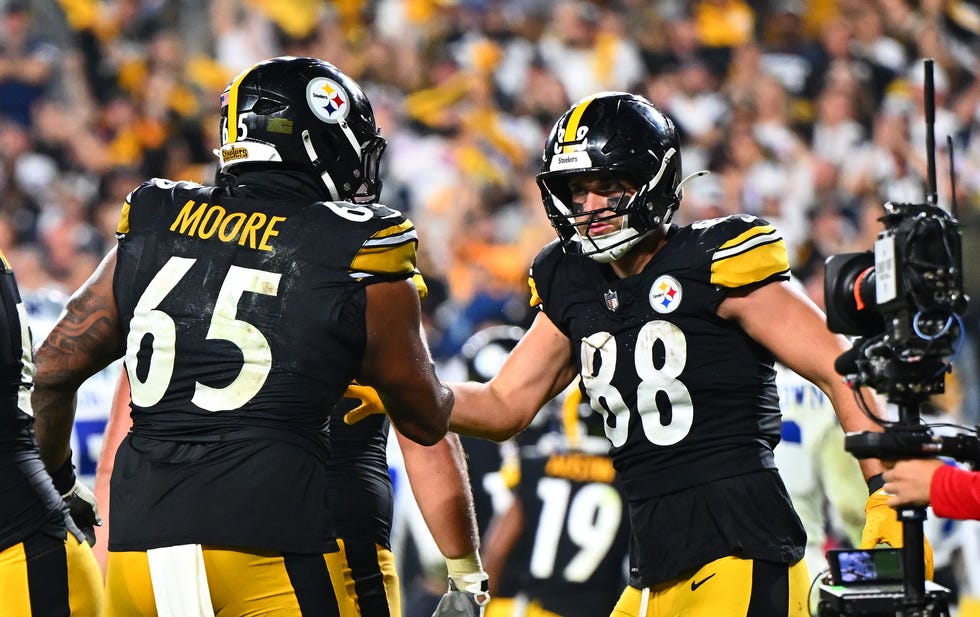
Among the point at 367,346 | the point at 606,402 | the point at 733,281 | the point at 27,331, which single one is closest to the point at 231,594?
the point at 367,346

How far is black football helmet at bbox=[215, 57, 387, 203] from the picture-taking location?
310cm

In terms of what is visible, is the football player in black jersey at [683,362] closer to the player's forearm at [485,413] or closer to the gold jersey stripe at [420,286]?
the player's forearm at [485,413]

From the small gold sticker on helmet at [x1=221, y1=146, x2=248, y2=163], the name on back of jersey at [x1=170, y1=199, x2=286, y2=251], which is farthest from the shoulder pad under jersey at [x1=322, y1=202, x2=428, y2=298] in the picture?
the small gold sticker on helmet at [x1=221, y1=146, x2=248, y2=163]

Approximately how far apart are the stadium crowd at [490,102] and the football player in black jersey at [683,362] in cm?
485

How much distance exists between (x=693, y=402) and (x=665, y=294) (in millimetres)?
280

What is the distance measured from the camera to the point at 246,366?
2.83 meters

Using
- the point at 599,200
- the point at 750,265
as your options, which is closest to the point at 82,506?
the point at 599,200

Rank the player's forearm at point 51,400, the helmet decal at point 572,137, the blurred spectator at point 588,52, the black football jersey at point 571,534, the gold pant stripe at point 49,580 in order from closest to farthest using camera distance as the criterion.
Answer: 1. the gold pant stripe at point 49,580
2. the player's forearm at point 51,400
3. the helmet decal at point 572,137
4. the black football jersey at point 571,534
5. the blurred spectator at point 588,52

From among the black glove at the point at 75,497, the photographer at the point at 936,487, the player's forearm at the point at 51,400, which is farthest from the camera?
the black glove at the point at 75,497

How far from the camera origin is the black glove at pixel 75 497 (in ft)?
11.4

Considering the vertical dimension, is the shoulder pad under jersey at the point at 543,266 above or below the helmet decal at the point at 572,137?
below

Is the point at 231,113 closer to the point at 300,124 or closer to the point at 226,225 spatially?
the point at 300,124

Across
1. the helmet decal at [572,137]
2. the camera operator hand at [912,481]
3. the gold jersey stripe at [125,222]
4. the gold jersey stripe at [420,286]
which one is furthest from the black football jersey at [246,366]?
the camera operator hand at [912,481]

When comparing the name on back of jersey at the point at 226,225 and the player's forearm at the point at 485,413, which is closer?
the name on back of jersey at the point at 226,225
